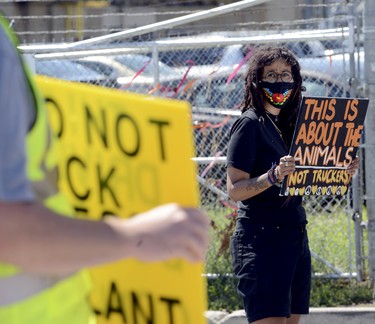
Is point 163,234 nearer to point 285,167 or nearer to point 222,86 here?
point 285,167

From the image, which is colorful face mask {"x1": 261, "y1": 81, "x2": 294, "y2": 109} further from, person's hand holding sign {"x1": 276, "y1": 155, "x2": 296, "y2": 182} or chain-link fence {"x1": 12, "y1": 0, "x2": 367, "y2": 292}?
chain-link fence {"x1": 12, "y1": 0, "x2": 367, "y2": 292}

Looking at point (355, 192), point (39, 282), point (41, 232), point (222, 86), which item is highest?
point (41, 232)

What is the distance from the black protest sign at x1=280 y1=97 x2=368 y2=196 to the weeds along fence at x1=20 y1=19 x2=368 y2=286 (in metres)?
2.54

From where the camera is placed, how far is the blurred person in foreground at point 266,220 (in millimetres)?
4613

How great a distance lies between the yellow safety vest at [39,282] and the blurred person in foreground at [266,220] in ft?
9.28

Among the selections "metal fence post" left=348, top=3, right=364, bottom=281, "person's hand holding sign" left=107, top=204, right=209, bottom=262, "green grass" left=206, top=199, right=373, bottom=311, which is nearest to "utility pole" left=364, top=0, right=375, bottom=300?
"metal fence post" left=348, top=3, right=364, bottom=281

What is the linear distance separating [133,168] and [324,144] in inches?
119

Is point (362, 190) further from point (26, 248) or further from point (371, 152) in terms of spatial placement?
point (26, 248)

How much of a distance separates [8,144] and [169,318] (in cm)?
59

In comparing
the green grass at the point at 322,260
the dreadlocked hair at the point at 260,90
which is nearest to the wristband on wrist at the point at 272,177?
the dreadlocked hair at the point at 260,90

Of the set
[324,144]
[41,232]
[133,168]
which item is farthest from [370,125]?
[41,232]

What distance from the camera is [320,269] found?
768 centimetres

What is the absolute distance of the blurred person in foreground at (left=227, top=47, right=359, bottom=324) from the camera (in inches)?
182

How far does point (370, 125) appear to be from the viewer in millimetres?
7234
